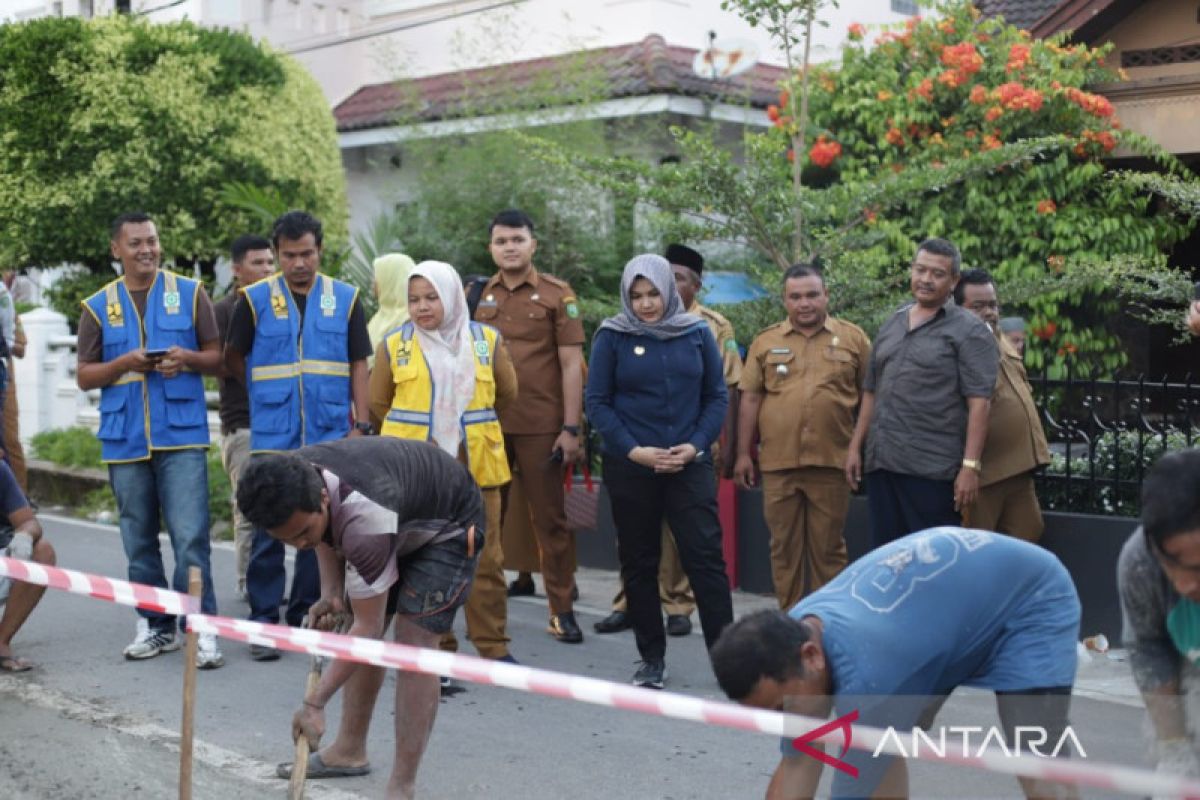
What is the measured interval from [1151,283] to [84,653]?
760 cm

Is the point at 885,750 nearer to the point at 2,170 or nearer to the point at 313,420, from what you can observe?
the point at 313,420

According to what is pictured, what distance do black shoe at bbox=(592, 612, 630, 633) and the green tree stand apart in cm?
1136

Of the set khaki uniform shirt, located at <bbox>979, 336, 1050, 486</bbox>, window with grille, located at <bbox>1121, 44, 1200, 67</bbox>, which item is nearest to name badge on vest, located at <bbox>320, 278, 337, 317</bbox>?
khaki uniform shirt, located at <bbox>979, 336, 1050, 486</bbox>

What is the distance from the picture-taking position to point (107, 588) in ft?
17.8

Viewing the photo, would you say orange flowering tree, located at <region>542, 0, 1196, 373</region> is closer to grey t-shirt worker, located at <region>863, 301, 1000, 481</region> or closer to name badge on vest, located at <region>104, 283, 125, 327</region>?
grey t-shirt worker, located at <region>863, 301, 1000, 481</region>

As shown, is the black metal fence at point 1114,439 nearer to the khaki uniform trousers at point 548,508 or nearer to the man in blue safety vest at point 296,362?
the khaki uniform trousers at point 548,508

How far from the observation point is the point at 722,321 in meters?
8.63

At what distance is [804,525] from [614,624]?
1240mm

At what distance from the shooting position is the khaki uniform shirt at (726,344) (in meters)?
8.53

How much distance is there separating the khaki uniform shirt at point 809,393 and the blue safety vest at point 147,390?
9.16 ft

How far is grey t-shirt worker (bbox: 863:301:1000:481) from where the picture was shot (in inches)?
273

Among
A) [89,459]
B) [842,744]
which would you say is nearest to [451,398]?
[842,744]

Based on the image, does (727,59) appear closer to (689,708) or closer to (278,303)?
(278,303)

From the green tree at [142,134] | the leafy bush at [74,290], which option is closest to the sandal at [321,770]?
the green tree at [142,134]
